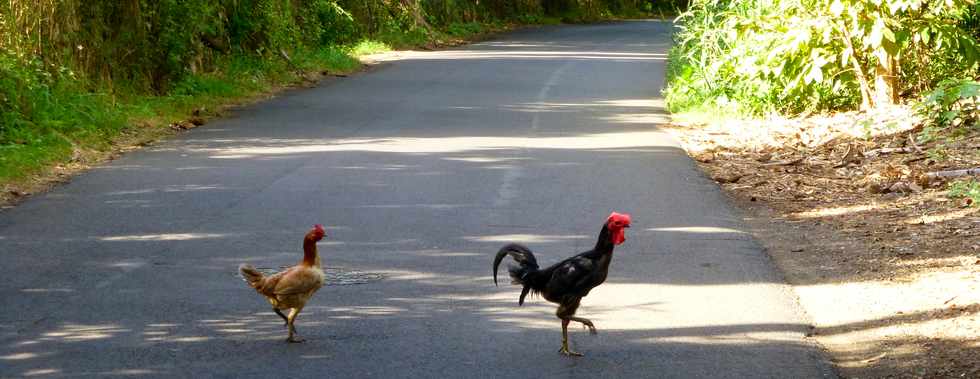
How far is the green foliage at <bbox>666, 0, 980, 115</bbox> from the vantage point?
16.0 m

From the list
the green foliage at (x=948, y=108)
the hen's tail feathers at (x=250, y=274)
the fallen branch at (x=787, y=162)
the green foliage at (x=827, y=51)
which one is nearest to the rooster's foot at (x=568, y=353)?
the hen's tail feathers at (x=250, y=274)

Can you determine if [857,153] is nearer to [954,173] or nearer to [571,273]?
[954,173]

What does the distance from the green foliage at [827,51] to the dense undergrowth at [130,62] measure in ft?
26.2

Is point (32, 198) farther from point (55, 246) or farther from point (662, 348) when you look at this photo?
→ point (662, 348)

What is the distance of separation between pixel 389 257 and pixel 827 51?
370 inches

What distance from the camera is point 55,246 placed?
943 centimetres

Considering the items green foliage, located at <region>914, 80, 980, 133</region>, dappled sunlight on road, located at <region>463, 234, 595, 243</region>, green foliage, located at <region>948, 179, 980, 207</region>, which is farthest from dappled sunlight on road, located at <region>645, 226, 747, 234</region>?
green foliage, located at <region>914, 80, 980, 133</region>

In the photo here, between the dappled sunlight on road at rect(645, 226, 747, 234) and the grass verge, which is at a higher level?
the dappled sunlight on road at rect(645, 226, 747, 234)

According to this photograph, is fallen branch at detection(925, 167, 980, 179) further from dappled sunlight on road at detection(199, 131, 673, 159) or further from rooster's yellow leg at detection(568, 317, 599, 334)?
rooster's yellow leg at detection(568, 317, 599, 334)

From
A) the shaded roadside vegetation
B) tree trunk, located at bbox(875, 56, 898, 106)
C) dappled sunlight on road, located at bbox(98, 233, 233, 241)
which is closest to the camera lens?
the shaded roadside vegetation

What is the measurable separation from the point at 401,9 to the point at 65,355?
99.8ft

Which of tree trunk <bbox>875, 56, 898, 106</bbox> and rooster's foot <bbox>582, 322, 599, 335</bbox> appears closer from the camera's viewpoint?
rooster's foot <bbox>582, 322, 599, 335</bbox>

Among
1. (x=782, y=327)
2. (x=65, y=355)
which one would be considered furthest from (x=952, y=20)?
(x=65, y=355)

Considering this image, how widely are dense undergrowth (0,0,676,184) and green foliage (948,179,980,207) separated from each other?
890 cm
